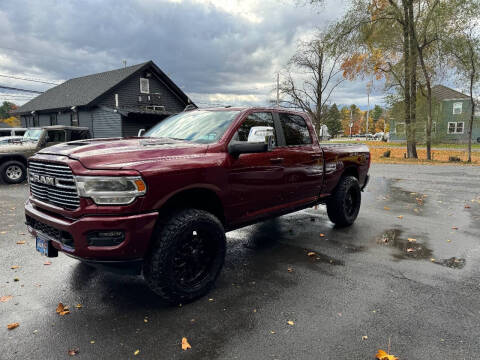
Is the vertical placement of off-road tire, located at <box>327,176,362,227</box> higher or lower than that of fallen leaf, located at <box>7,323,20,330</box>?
higher

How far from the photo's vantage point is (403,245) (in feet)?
15.9

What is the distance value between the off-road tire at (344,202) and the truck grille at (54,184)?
4.07 m

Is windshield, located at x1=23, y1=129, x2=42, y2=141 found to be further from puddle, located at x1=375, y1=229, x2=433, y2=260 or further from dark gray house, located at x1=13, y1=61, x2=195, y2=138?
puddle, located at x1=375, y1=229, x2=433, y2=260

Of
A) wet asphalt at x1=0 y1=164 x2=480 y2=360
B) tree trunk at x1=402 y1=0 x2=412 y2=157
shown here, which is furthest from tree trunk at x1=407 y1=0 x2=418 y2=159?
wet asphalt at x1=0 y1=164 x2=480 y2=360

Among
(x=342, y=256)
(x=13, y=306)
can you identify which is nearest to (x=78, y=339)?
(x=13, y=306)

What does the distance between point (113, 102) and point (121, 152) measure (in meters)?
24.2

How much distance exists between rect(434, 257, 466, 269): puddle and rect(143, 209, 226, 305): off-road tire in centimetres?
296

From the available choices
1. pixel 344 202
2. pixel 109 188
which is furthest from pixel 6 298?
pixel 344 202

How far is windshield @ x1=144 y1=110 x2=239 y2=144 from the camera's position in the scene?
12.2 ft

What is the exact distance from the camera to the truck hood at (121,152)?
2723 millimetres

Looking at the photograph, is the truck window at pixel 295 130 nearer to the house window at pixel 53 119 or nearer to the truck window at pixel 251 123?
the truck window at pixel 251 123

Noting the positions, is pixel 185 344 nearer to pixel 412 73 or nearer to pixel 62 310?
pixel 62 310

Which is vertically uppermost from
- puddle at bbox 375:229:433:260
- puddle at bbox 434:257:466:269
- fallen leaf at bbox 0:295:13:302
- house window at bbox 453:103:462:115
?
house window at bbox 453:103:462:115

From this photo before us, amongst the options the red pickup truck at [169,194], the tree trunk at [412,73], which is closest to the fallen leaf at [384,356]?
the red pickup truck at [169,194]
